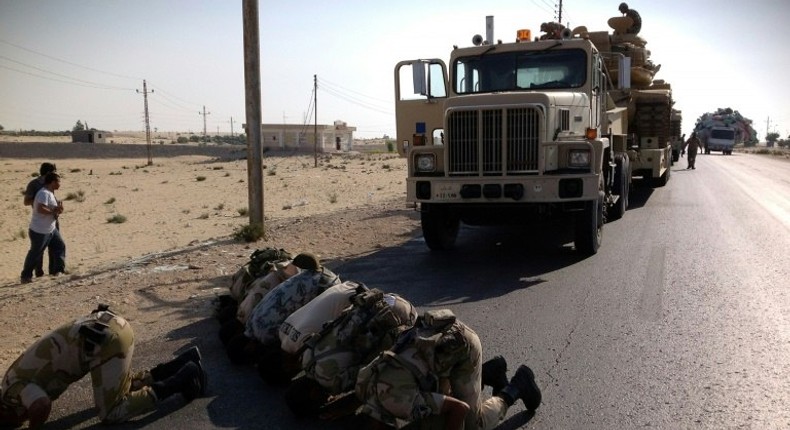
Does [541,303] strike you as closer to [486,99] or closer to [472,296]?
[472,296]

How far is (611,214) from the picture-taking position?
1247cm

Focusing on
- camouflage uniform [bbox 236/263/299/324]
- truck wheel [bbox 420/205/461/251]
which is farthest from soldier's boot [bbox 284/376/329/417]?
truck wheel [bbox 420/205/461/251]

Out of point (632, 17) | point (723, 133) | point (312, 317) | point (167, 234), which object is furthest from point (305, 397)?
point (723, 133)

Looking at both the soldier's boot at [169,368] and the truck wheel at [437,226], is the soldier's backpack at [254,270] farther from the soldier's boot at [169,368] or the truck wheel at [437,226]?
the truck wheel at [437,226]

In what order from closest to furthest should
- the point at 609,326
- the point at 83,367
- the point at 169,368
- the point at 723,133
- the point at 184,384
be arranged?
the point at 83,367
the point at 184,384
the point at 169,368
the point at 609,326
the point at 723,133

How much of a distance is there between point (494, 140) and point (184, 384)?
203 inches

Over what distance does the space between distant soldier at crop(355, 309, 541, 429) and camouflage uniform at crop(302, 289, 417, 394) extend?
0.30 meters

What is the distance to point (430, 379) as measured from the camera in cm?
355

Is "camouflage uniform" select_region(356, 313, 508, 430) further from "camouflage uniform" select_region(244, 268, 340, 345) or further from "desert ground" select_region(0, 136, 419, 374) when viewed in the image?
"desert ground" select_region(0, 136, 419, 374)

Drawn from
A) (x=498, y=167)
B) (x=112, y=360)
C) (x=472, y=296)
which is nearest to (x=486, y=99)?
(x=498, y=167)

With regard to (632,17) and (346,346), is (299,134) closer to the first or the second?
(632,17)

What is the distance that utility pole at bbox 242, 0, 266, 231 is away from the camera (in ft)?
34.9

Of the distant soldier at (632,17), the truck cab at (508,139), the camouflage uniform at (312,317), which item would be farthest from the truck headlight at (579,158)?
the distant soldier at (632,17)

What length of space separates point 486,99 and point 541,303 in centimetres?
289
